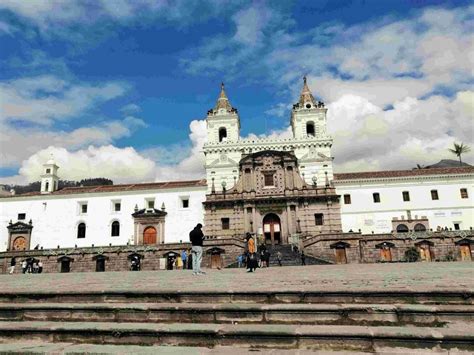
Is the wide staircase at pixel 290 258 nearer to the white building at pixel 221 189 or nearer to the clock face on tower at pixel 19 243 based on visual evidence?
the white building at pixel 221 189

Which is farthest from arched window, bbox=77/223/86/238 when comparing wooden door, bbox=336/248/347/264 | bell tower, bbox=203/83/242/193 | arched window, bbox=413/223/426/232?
arched window, bbox=413/223/426/232

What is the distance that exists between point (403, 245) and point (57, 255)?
31.7m

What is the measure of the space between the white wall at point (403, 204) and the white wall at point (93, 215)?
1658cm

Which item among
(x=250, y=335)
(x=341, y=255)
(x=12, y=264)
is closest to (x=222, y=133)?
(x=341, y=255)

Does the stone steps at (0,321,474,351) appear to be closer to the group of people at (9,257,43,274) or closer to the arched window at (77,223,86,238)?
the group of people at (9,257,43,274)

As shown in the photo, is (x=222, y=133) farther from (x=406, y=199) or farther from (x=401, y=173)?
(x=406, y=199)

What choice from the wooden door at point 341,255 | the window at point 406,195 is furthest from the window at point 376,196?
the wooden door at point 341,255

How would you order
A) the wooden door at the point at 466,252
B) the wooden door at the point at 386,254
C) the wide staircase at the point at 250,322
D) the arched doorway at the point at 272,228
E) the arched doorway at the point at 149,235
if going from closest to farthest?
1. the wide staircase at the point at 250,322
2. the wooden door at the point at 466,252
3. the wooden door at the point at 386,254
4. the arched doorway at the point at 272,228
5. the arched doorway at the point at 149,235

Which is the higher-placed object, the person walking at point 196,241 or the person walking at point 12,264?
the person walking at point 196,241

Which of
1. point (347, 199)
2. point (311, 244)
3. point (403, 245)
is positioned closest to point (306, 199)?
point (347, 199)

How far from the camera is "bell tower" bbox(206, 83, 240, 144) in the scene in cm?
4338

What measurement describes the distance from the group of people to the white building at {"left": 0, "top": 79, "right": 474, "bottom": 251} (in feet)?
21.5

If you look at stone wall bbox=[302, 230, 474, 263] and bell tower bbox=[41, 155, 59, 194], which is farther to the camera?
bell tower bbox=[41, 155, 59, 194]

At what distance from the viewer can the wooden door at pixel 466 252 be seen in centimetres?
3142
